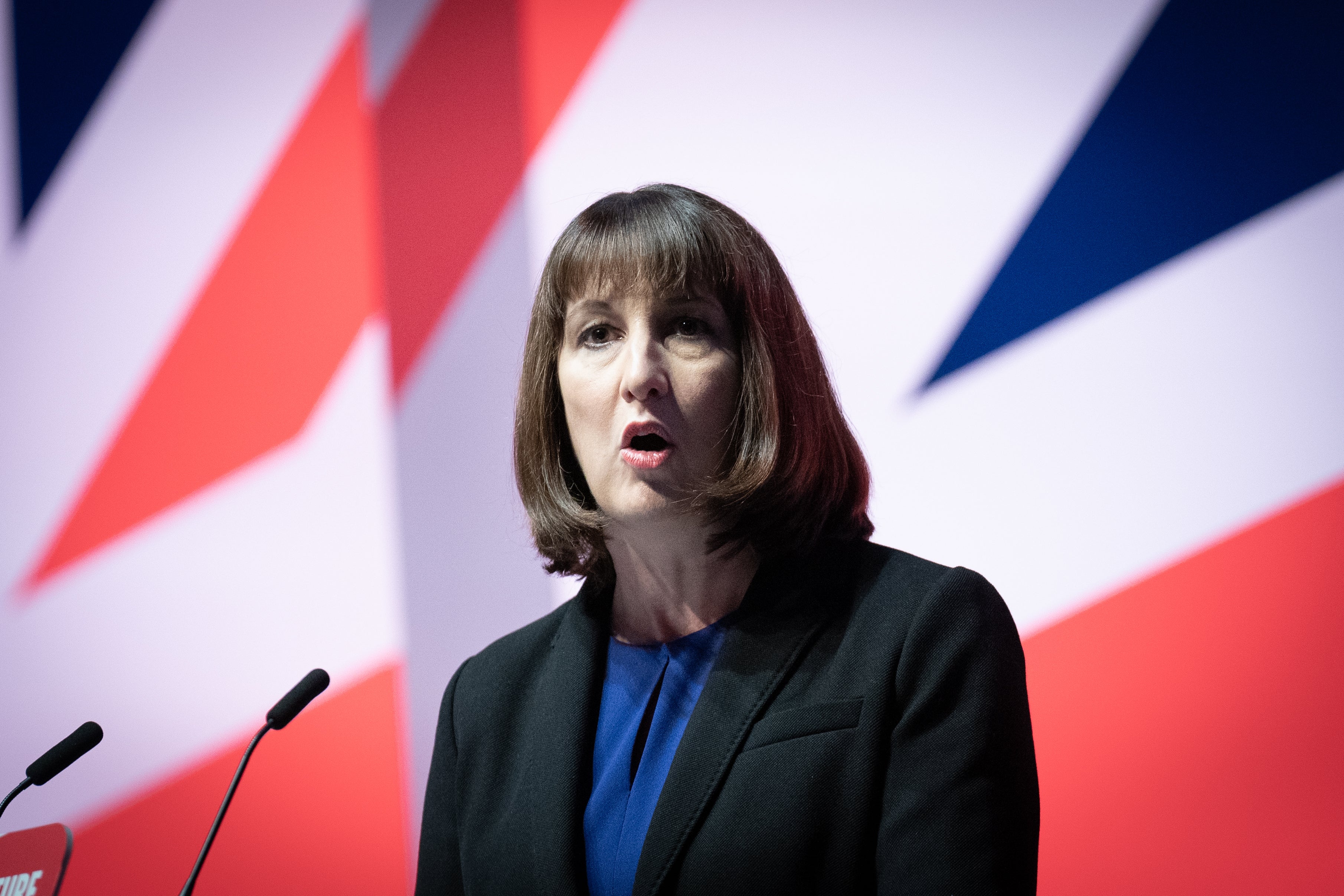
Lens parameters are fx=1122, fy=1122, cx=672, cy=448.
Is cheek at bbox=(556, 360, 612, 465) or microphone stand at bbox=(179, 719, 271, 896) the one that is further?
cheek at bbox=(556, 360, 612, 465)

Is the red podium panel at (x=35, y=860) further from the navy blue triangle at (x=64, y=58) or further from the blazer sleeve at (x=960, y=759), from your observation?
the navy blue triangle at (x=64, y=58)

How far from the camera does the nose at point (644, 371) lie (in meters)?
1.45

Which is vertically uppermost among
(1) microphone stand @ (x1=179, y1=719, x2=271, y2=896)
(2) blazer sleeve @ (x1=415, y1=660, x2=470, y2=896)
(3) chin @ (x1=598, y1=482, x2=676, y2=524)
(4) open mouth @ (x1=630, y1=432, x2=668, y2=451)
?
(4) open mouth @ (x1=630, y1=432, x2=668, y2=451)

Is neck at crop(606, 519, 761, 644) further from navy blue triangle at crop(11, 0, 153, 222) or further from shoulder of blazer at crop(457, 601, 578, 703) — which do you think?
navy blue triangle at crop(11, 0, 153, 222)

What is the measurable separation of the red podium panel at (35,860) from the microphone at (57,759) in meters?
0.06

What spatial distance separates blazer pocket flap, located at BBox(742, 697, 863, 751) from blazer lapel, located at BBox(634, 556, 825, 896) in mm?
16

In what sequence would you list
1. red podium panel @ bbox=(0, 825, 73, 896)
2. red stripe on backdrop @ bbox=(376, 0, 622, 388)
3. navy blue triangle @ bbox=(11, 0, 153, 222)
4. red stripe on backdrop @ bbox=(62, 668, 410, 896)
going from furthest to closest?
navy blue triangle @ bbox=(11, 0, 153, 222)
red stripe on backdrop @ bbox=(376, 0, 622, 388)
red stripe on backdrop @ bbox=(62, 668, 410, 896)
red podium panel @ bbox=(0, 825, 73, 896)

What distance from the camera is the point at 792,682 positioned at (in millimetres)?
1408

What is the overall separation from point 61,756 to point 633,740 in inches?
27.8

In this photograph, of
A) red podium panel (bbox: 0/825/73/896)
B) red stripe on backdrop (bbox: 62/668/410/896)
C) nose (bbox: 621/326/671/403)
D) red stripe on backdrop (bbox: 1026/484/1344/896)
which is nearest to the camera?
red podium panel (bbox: 0/825/73/896)

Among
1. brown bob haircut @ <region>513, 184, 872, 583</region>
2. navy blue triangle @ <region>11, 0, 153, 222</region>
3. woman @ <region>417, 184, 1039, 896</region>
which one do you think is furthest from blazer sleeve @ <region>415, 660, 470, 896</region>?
navy blue triangle @ <region>11, 0, 153, 222</region>

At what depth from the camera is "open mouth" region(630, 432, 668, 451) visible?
148 cm

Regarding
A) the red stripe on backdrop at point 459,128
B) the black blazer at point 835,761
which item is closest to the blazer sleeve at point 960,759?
the black blazer at point 835,761

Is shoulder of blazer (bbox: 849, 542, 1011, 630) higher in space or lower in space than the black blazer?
higher
